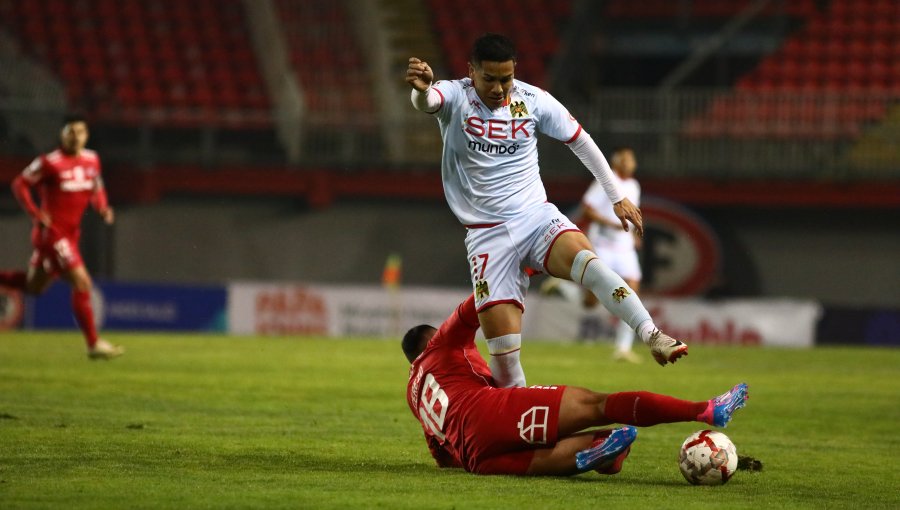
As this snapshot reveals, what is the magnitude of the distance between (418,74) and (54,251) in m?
7.69

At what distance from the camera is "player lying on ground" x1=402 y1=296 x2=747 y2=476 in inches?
263

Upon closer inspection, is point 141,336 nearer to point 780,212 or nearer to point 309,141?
point 309,141

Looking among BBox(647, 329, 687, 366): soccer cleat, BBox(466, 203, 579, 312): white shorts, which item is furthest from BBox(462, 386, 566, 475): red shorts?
BBox(466, 203, 579, 312): white shorts

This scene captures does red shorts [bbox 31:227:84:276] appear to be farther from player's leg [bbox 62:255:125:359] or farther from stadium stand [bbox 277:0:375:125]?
stadium stand [bbox 277:0:375:125]

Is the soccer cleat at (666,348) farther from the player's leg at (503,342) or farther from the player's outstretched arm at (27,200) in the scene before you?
the player's outstretched arm at (27,200)

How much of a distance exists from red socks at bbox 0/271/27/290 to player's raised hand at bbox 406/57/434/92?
826cm

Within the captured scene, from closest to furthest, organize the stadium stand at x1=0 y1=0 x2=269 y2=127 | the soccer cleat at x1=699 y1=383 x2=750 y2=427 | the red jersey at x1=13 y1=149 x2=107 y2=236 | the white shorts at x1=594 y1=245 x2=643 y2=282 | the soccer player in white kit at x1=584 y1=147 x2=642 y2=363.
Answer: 1. the soccer cleat at x1=699 y1=383 x2=750 y2=427
2. the red jersey at x1=13 y1=149 x2=107 y2=236
3. the soccer player in white kit at x1=584 y1=147 x2=642 y2=363
4. the white shorts at x1=594 y1=245 x2=643 y2=282
5. the stadium stand at x1=0 y1=0 x2=269 y2=127

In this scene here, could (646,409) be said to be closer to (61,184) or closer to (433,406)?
(433,406)

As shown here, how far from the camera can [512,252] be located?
8094 mm

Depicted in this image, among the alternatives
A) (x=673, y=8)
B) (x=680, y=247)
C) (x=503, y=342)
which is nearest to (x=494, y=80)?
(x=503, y=342)

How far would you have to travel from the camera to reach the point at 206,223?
82.0 ft

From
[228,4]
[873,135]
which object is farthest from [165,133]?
[873,135]

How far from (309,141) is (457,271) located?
11.5ft

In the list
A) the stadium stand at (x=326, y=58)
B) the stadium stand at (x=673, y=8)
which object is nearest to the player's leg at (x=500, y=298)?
the stadium stand at (x=326, y=58)
